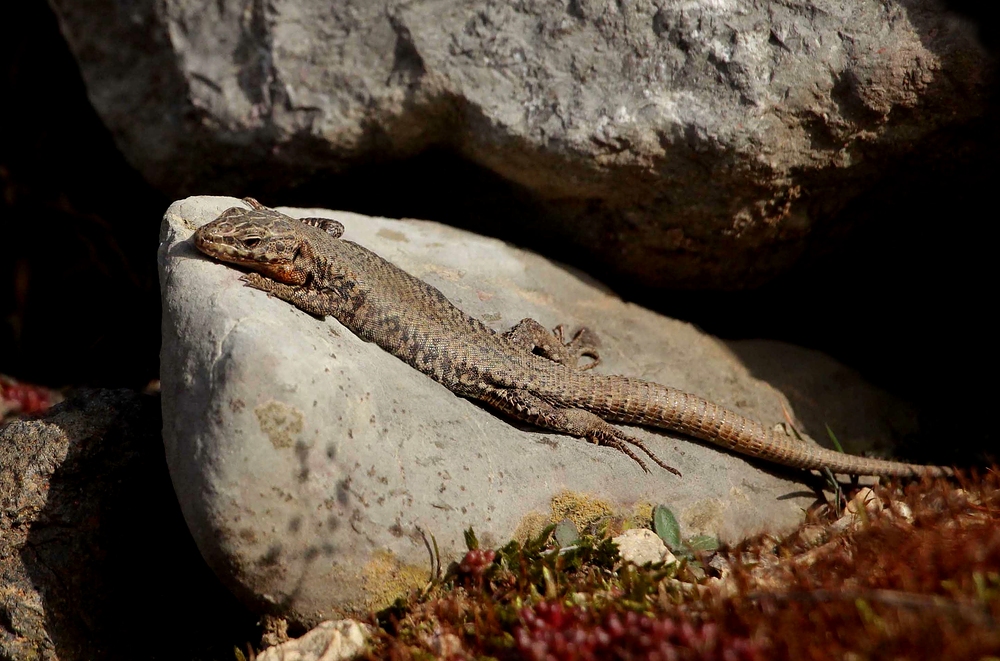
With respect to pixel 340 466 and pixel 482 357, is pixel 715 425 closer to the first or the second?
pixel 482 357

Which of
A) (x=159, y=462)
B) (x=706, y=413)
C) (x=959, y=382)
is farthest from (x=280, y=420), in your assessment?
(x=959, y=382)

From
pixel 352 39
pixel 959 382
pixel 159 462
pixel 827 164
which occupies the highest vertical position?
pixel 827 164

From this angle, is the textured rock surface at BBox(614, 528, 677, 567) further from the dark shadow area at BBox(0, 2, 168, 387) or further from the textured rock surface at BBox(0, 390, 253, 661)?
the dark shadow area at BBox(0, 2, 168, 387)

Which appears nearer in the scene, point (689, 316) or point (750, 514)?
point (750, 514)

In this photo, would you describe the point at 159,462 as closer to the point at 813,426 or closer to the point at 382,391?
the point at 382,391

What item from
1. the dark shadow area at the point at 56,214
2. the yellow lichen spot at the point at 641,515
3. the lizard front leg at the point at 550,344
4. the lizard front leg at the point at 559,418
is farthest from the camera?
the dark shadow area at the point at 56,214

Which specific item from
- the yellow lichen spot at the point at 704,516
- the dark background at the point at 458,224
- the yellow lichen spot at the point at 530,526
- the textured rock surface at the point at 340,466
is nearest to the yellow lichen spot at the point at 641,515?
the textured rock surface at the point at 340,466

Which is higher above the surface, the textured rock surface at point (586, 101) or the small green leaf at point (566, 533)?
the textured rock surface at point (586, 101)

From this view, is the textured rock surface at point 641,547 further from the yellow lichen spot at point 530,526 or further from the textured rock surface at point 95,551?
the textured rock surface at point 95,551
